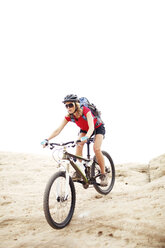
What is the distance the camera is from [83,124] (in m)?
5.60

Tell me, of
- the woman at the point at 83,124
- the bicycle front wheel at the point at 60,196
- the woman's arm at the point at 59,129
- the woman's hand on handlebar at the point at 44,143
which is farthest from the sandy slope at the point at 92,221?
the woman's arm at the point at 59,129

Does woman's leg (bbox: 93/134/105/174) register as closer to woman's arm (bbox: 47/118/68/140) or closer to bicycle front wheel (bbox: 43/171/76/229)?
woman's arm (bbox: 47/118/68/140)

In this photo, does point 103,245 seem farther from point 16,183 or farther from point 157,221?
point 16,183

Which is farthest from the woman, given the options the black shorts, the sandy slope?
the sandy slope

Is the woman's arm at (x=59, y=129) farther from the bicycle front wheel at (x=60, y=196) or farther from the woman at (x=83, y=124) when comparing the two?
the bicycle front wheel at (x=60, y=196)

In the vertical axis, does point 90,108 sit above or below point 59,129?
above

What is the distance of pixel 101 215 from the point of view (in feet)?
14.8

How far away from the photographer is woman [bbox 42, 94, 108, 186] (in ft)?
16.1

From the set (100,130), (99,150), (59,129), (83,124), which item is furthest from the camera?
(100,130)

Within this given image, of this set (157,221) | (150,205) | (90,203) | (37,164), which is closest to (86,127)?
(90,203)

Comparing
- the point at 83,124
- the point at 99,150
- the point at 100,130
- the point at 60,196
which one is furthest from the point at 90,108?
the point at 60,196

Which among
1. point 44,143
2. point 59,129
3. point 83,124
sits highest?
point 83,124

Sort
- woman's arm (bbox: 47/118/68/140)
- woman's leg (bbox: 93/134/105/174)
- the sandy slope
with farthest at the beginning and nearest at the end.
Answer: woman's leg (bbox: 93/134/105/174)
woman's arm (bbox: 47/118/68/140)
the sandy slope

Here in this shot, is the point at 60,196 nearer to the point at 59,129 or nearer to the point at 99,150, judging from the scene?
the point at 59,129
